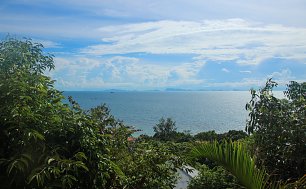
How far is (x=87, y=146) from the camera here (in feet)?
8.53

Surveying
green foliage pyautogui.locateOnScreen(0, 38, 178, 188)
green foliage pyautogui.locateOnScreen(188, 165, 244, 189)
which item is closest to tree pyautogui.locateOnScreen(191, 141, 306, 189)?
green foliage pyautogui.locateOnScreen(0, 38, 178, 188)

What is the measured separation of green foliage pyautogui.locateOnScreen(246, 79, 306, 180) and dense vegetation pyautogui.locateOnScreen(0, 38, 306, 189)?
0.01m

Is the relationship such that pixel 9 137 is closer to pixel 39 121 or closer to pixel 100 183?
pixel 39 121

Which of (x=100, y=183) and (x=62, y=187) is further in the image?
(x=100, y=183)

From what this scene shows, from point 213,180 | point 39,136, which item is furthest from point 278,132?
point 39,136

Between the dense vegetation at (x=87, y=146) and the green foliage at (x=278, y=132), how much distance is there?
0.01 m

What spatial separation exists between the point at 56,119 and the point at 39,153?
27 cm

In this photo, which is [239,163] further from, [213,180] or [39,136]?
[213,180]

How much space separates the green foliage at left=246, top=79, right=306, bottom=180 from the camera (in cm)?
404

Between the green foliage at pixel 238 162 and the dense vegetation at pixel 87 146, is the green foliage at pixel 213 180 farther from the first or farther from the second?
the green foliage at pixel 238 162

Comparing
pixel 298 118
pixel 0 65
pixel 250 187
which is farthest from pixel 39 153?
pixel 298 118

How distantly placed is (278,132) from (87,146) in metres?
2.54

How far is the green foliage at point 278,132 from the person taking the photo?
404 cm

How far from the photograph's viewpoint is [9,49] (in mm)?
3080
